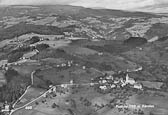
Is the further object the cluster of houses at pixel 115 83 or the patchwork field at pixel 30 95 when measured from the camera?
the cluster of houses at pixel 115 83

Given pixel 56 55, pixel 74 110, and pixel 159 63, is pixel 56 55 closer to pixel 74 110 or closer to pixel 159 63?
pixel 159 63

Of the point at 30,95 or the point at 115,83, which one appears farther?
the point at 115,83

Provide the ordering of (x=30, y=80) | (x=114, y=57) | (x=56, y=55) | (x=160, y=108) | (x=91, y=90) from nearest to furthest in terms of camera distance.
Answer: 1. (x=160, y=108)
2. (x=91, y=90)
3. (x=30, y=80)
4. (x=56, y=55)
5. (x=114, y=57)

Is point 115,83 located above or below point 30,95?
above

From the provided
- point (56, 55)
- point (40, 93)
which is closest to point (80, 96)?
point (40, 93)

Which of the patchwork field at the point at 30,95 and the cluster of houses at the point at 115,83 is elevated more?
the cluster of houses at the point at 115,83

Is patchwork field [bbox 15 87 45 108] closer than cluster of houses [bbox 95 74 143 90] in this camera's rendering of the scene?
Yes

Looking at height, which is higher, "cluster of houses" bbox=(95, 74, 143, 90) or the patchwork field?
"cluster of houses" bbox=(95, 74, 143, 90)

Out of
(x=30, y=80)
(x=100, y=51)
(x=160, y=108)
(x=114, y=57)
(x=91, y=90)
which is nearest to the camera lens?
(x=160, y=108)
